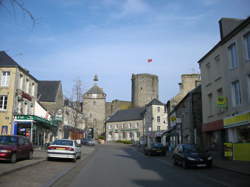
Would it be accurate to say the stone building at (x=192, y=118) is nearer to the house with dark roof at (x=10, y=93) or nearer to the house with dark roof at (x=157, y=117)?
the house with dark roof at (x=10, y=93)

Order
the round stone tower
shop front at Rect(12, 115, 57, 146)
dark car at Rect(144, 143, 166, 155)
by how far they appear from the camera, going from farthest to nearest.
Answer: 1. the round stone tower
2. dark car at Rect(144, 143, 166, 155)
3. shop front at Rect(12, 115, 57, 146)

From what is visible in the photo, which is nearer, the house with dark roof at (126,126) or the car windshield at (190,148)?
the car windshield at (190,148)

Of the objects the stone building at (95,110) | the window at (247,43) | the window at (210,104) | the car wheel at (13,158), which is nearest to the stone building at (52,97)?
the window at (210,104)

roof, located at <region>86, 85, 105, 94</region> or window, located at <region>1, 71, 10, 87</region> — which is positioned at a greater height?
roof, located at <region>86, 85, 105, 94</region>

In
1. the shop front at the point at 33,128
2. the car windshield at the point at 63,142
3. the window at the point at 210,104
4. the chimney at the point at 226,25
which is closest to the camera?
the car windshield at the point at 63,142

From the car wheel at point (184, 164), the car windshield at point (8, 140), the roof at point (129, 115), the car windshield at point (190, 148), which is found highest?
the roof at point (129, 115)

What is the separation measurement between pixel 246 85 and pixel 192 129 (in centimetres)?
1180

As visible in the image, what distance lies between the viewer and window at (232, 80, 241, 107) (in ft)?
61.3

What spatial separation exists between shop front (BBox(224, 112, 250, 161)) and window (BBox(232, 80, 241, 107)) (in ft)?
3.75

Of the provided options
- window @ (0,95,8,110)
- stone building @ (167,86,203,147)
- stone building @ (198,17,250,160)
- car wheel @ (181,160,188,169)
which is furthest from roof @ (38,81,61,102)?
car wheel @ (181,160,188,169)

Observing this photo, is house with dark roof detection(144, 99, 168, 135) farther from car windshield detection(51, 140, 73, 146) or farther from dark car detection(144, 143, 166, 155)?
car windshield detection(51, 140, 73, 146)

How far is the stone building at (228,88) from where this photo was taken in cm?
1752

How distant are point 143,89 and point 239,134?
74326 mm

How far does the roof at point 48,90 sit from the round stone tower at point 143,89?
4804cm
